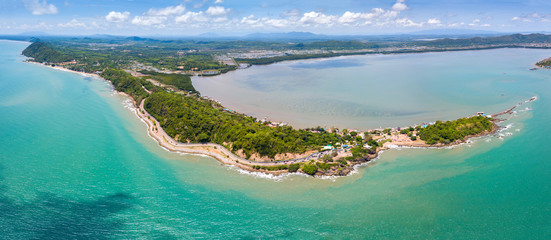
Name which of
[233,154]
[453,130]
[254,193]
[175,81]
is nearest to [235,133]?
[233,154]

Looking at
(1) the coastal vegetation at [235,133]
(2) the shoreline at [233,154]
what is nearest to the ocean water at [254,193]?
(2) the shoreline at [233,154]

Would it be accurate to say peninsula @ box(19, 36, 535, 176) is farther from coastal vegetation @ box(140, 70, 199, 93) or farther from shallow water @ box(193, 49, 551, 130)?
coastal vegetation @ box(140, 70, 199, 93)

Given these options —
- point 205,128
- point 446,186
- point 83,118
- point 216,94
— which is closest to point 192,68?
point 216,94

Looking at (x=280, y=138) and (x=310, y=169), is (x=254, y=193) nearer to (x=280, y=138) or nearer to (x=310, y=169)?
(x=310, y=169)

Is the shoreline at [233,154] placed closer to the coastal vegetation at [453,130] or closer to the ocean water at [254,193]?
the coastal vegetation at [453,130]

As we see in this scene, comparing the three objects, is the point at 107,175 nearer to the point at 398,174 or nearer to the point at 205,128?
the point at 205,128
